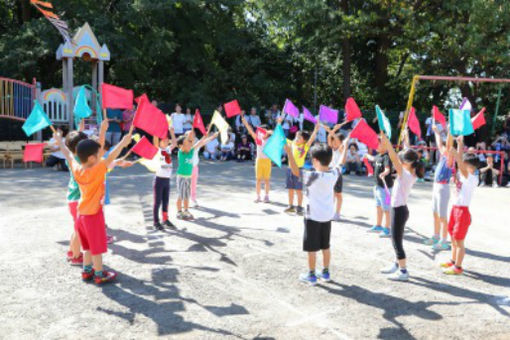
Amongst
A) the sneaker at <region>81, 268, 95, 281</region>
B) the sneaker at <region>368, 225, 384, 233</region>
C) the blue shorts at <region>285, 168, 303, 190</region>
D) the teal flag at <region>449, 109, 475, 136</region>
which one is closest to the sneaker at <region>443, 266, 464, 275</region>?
the teal flag at <region>449, 109, 475, 136</region>

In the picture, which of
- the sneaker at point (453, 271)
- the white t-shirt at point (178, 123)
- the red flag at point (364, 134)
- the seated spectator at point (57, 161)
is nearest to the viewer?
the sneaker at point (453, 271)

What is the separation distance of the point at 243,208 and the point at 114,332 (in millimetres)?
5495

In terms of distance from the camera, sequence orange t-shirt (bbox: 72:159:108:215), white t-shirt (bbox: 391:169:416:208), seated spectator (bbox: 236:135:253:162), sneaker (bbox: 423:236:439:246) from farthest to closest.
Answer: seated spectator (bbox: 236:135:253:162) → sneaker (bbox: 423:236:439:246) → white t-shirt (bbox: 391:169:416:208) → orange t-shirt (bbox: 72:159:108:215)

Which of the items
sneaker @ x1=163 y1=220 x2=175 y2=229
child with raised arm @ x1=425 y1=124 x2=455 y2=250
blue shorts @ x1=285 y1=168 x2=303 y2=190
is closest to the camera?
child with raised arm @ x1=425 y1=124 x2=455 y2=250

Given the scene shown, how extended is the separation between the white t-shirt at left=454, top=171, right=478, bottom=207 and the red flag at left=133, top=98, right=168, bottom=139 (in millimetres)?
3845

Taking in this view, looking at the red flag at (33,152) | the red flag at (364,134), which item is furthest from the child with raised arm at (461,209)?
the red flag at (33,152)

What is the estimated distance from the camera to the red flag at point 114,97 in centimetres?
629

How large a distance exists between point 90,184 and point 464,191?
14.6 feet

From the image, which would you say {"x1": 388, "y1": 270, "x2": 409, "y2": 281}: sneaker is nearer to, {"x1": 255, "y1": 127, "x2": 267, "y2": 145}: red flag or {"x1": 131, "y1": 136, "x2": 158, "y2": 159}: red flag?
{"x1": 131, "y1": 136, "x2": 158, "y2": 159}: red flag

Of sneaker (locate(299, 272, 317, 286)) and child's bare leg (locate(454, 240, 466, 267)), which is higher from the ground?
child's bare leg (locate(454, 240, 466, 267))

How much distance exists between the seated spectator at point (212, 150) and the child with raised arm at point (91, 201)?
1296cm

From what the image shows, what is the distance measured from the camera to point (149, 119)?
603 centimetres

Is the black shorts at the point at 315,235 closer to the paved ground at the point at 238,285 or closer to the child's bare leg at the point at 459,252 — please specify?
the paved ground at the point at 238,285

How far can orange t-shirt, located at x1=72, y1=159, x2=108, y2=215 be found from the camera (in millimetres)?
5039
